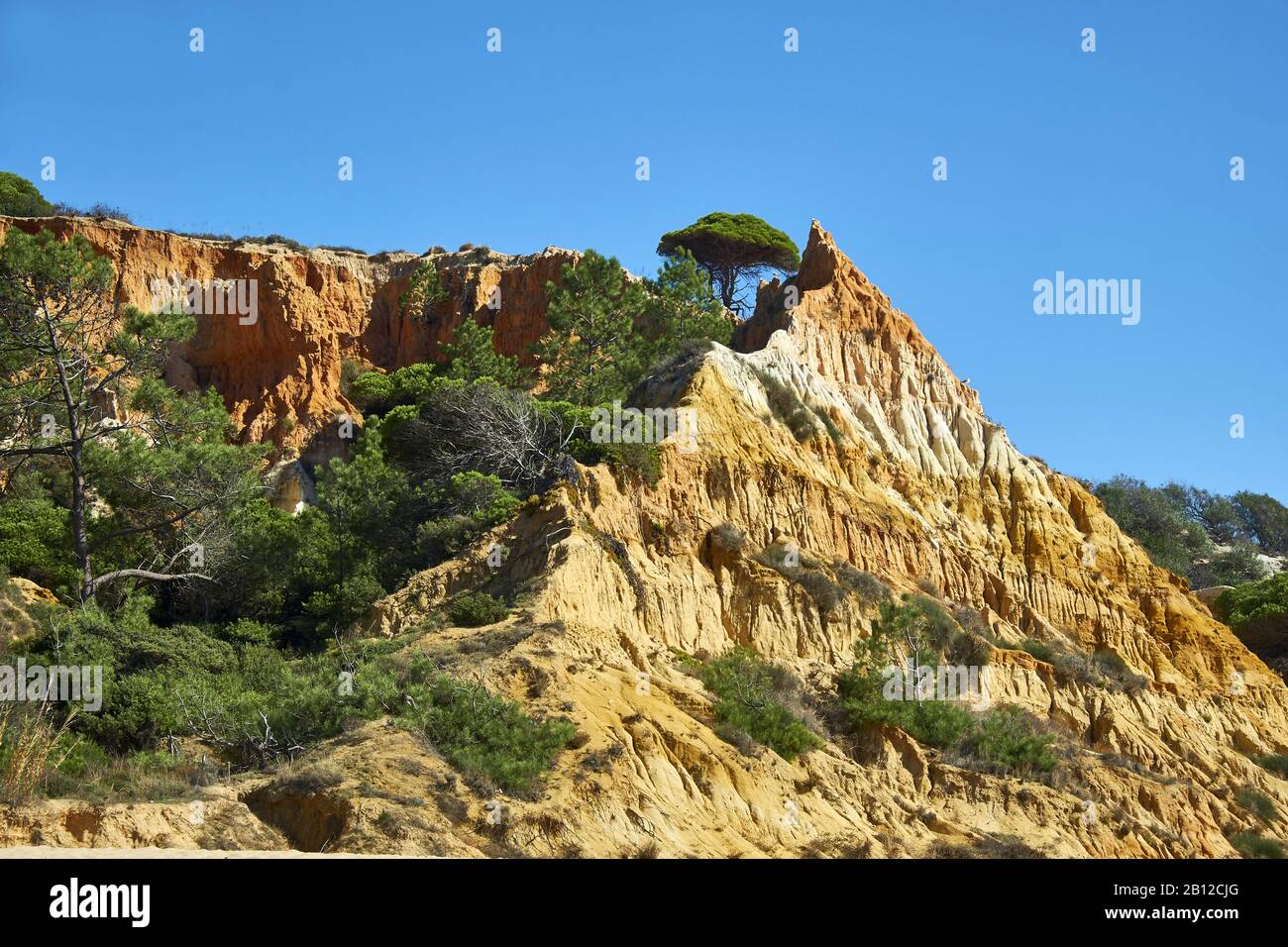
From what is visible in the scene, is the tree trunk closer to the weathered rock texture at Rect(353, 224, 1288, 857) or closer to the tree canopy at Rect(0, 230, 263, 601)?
the tree canopy at Rect(0, 230, 263, 601)

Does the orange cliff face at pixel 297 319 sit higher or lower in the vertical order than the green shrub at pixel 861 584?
higher

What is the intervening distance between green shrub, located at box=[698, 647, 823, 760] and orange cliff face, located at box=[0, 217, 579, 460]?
79.5ft

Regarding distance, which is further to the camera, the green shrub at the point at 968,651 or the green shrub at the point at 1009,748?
the green shrub at the point at 968,651

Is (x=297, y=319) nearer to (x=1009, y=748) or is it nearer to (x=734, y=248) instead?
(x=734, y=248)

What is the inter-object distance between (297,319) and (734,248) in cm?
1971

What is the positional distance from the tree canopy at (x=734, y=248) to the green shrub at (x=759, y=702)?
37.4m

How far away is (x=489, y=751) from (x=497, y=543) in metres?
9.09

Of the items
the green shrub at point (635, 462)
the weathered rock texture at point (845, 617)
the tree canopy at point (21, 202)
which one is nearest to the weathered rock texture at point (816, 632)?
the weathered rock texture at point (845, 617)

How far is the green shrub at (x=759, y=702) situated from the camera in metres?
24.3

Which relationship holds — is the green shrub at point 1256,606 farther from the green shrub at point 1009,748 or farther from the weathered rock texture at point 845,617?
the green shrub at point 1009,748

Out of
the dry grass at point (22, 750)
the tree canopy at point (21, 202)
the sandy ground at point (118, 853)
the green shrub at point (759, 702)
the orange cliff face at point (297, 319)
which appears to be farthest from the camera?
the tree canopy at point (21, 202)

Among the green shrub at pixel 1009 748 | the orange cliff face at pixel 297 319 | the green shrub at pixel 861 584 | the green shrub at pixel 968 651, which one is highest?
the orange cliff face at pixel 297 319
